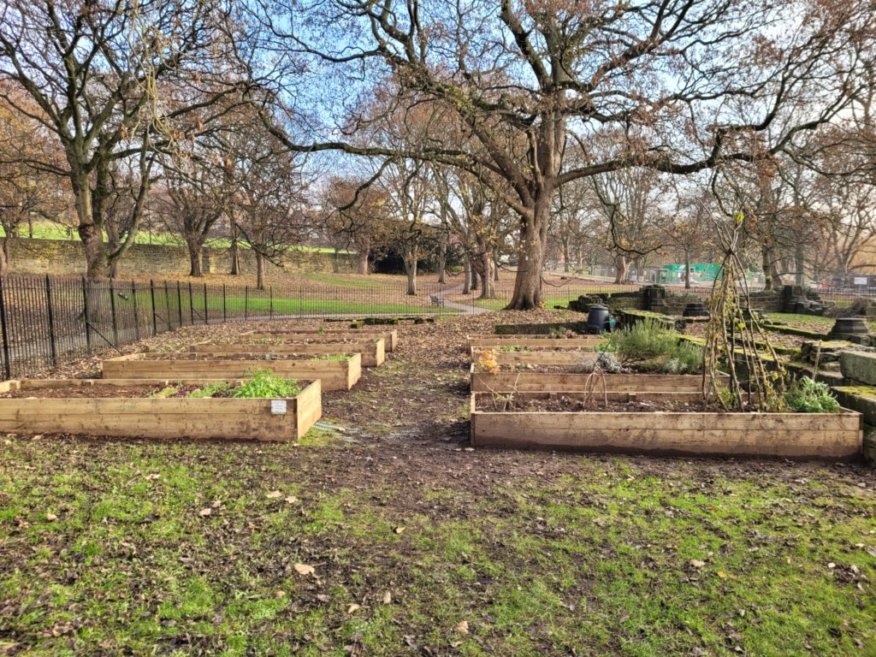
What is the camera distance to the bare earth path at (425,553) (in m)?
2.42

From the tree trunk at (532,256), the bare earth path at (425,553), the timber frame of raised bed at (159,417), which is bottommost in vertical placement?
the bare earth path at (425,553)

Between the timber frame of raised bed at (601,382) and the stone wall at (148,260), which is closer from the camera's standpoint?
the timber frame of raised bed at (601,382)

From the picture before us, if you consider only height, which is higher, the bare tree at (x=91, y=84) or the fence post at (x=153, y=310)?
the bare tree at (x=91, y=84)

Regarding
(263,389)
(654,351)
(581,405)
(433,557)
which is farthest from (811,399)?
(263,389)

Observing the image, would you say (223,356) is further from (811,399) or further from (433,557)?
(811,399)

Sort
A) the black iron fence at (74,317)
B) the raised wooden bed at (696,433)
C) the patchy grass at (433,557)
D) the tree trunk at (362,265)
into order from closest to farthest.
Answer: the patchy grass at (433,557) → the raised wooden bed at (696,433) → the black iron fence at (74,317) → the tree trunk at (362,265)

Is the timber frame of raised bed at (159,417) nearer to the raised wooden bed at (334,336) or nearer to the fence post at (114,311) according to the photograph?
the raised wooden bed at (334,336)

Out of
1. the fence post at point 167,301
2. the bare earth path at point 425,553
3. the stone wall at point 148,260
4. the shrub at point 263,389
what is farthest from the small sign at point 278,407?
the stone wall at point 148,260

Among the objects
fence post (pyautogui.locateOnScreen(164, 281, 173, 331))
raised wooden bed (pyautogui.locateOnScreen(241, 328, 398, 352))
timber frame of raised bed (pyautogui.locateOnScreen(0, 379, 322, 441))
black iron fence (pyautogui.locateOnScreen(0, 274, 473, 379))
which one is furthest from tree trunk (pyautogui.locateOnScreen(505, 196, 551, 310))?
timber frame of raised bed (pyautogui.locateOnScreen(0, 379, 322, 441))

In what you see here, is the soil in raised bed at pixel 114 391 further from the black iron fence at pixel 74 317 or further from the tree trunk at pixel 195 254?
the tree trunk at pixel 195 254

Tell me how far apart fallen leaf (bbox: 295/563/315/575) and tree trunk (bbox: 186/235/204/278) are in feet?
110

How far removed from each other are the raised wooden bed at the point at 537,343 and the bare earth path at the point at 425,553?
16.1 feet

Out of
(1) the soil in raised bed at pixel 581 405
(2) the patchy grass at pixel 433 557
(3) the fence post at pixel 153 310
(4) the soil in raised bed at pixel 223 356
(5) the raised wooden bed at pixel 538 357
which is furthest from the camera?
(3) the fence post at pixel 153 310

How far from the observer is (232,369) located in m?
7.64
